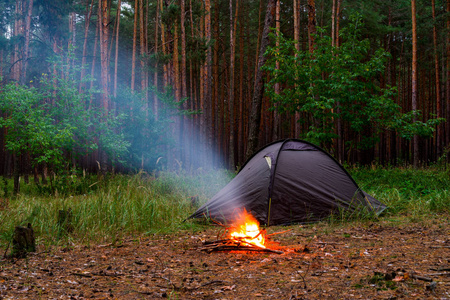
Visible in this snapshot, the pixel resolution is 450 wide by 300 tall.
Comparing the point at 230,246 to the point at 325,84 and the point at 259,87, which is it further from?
the point at 259,87

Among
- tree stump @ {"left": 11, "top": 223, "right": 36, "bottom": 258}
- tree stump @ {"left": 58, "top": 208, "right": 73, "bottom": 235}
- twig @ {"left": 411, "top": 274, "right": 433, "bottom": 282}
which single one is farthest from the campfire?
tree stump @ {"left": 58, "top": 208, "right": 73, "bottom": 235}

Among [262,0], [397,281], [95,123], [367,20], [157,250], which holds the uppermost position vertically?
[262,0]

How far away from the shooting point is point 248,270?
3.30m

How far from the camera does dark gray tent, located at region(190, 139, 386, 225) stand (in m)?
5.63

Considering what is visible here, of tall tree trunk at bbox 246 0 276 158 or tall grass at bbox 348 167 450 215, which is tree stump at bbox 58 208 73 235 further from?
tall tree trunk at bbox 246 0 276 158

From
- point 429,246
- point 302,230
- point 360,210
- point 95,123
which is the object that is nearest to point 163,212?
point 302,230

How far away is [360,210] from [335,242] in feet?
5.42

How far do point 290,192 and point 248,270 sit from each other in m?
2.57

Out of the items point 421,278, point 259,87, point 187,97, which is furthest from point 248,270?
point 187,97

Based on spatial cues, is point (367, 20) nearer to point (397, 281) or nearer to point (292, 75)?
point (292, 75)

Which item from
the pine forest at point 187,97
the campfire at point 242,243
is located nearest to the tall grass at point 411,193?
the pine forest at point 187,97

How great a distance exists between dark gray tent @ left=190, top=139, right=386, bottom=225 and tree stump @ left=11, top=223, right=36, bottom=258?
2619 mm

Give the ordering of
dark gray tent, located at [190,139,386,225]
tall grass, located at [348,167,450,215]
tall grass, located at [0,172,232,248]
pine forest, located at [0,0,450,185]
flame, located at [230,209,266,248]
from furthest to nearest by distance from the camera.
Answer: pine forest, located at [0,0,450,185] → tall grass, located at [348,167,450,215] → dark gray tent, located at [190,139,386,225] → tall grass, located at [0,172,232,248] → flame, located at [230,209,266,248]

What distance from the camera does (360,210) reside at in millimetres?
5750
